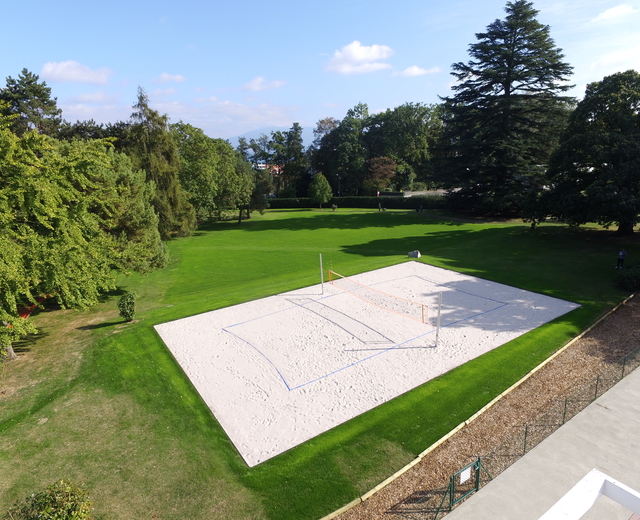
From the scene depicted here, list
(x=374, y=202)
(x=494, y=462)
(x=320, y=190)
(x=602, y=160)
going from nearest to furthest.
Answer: (x=494, y=462)
(x=602, y=160)
(x=320, y=190)
(x=374, y=202)

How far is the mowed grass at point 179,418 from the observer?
28.5 feet

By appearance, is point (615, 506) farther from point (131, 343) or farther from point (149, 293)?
point (149, 293)

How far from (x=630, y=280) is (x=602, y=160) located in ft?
36.4

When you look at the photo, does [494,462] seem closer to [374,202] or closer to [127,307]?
[127,307]

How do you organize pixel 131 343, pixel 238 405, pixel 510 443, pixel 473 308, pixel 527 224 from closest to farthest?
pixel 510 443, pixel 238 405, pixel 131 343, pixel 473 308, pixel 527 224

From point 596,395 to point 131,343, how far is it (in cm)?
1688

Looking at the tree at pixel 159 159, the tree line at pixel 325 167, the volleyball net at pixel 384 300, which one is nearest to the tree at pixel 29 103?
the tree line at pixel 325 167

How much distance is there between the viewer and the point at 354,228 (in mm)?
44438

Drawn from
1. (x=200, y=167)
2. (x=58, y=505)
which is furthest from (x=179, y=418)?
(x=200, y=167)

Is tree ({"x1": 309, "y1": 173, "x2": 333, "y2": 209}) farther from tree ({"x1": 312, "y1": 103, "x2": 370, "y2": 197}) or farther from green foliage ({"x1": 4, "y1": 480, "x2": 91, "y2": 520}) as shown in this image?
green foliage ({"x1": 4, "y1": 480, "x2": 91, "y2": 520})

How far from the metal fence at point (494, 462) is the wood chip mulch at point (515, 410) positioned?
0.73 feet

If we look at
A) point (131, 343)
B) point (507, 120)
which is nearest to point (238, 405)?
point (131, 343)

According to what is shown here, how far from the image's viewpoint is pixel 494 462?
8.51 metres

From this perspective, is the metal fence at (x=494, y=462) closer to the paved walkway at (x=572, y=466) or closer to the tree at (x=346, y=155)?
the paved walkway at (x=572, y=466)
